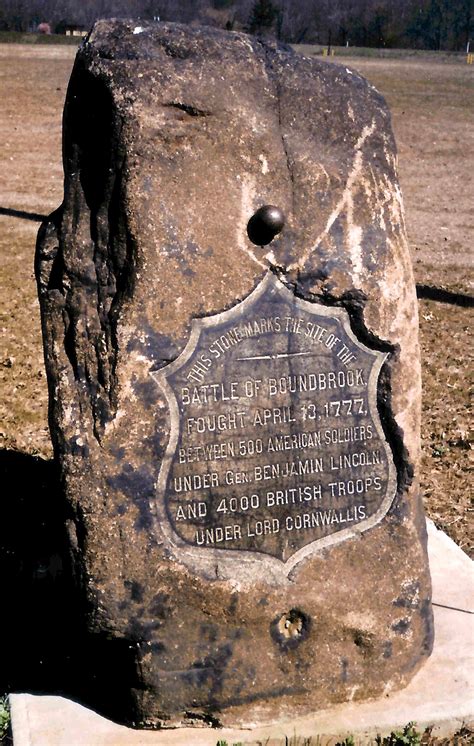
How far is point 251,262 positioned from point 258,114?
1.61ft

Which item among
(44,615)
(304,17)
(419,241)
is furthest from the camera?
(304,17)

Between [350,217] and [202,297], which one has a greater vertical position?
[350,217]

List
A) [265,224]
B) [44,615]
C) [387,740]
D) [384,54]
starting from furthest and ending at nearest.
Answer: [384,54], [44,615], [387,740], [265,224]

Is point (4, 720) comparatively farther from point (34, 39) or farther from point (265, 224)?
point (34, 39)

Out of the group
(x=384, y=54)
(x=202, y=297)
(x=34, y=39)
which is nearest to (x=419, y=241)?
(x=202, y=297)

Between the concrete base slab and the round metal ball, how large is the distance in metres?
1.65

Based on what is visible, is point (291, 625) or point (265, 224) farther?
point (291, 625)

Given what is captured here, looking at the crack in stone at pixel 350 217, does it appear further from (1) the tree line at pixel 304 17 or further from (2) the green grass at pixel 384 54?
(1) the tree line at pixel 304 17

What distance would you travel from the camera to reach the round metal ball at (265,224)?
3482 mm

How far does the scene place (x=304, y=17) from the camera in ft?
169

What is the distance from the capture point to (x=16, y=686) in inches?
158

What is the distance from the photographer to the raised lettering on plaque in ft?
11.7

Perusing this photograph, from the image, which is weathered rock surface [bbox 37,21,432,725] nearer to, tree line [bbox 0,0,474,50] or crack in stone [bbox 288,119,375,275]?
crack in stone [bbox 288,119,375,275]

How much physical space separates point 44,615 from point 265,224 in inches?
80.3
